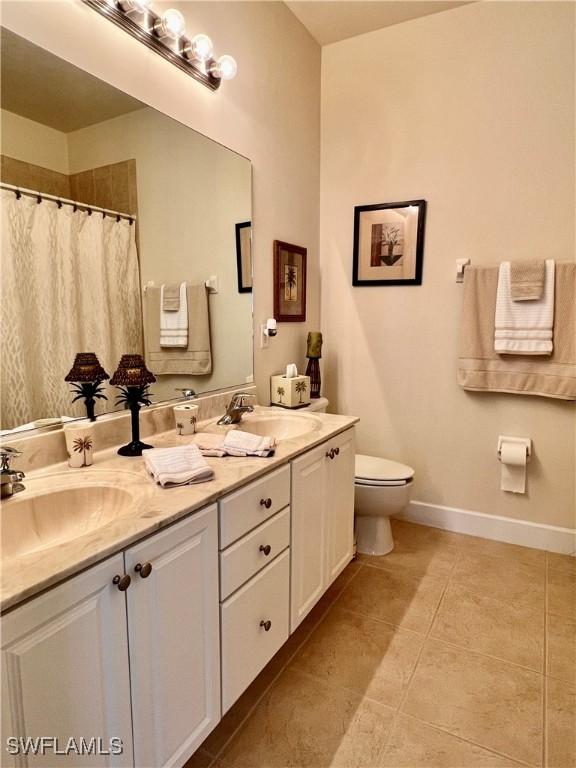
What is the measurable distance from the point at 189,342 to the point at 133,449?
0.58 metres

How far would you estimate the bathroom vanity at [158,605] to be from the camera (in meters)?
0.75

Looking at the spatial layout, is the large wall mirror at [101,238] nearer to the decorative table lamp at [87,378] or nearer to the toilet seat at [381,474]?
the decorative table lamp at [87,378]

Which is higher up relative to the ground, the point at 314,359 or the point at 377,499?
the point at 314,359

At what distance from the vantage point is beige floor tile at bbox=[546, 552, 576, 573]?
2236 mm

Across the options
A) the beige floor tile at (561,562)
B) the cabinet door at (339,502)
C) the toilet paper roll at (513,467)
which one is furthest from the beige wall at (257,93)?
the beige floor tile at (561,562)

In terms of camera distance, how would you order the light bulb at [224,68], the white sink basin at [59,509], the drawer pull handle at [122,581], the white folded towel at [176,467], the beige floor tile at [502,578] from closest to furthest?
the drawer pull handle at [122,581] < the white sink basin at [59,509] < the white folded towel at [176,467] < the light bulb at [224,68] < the beige floor tile at [502,578]

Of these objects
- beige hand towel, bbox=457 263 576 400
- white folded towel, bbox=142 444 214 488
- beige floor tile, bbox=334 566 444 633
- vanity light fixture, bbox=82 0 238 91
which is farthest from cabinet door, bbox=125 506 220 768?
beige hand towel, bbox=457 263 576 400

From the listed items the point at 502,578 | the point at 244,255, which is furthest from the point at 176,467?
the point at 502,578

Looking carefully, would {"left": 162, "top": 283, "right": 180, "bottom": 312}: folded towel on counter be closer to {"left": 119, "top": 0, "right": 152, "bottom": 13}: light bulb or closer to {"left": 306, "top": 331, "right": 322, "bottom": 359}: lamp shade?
{"left": 119, "top": 0, "right": 152, "bottom": 13}: light bulb

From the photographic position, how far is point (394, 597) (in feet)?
6.59

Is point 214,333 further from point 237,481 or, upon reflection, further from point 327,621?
point 327,621

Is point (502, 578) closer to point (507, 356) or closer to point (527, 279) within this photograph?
point (507, 356)

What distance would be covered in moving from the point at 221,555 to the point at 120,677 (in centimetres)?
35

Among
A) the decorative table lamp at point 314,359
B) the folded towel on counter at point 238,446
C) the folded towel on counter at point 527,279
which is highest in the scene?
the folded towel on counter at point 527,279
